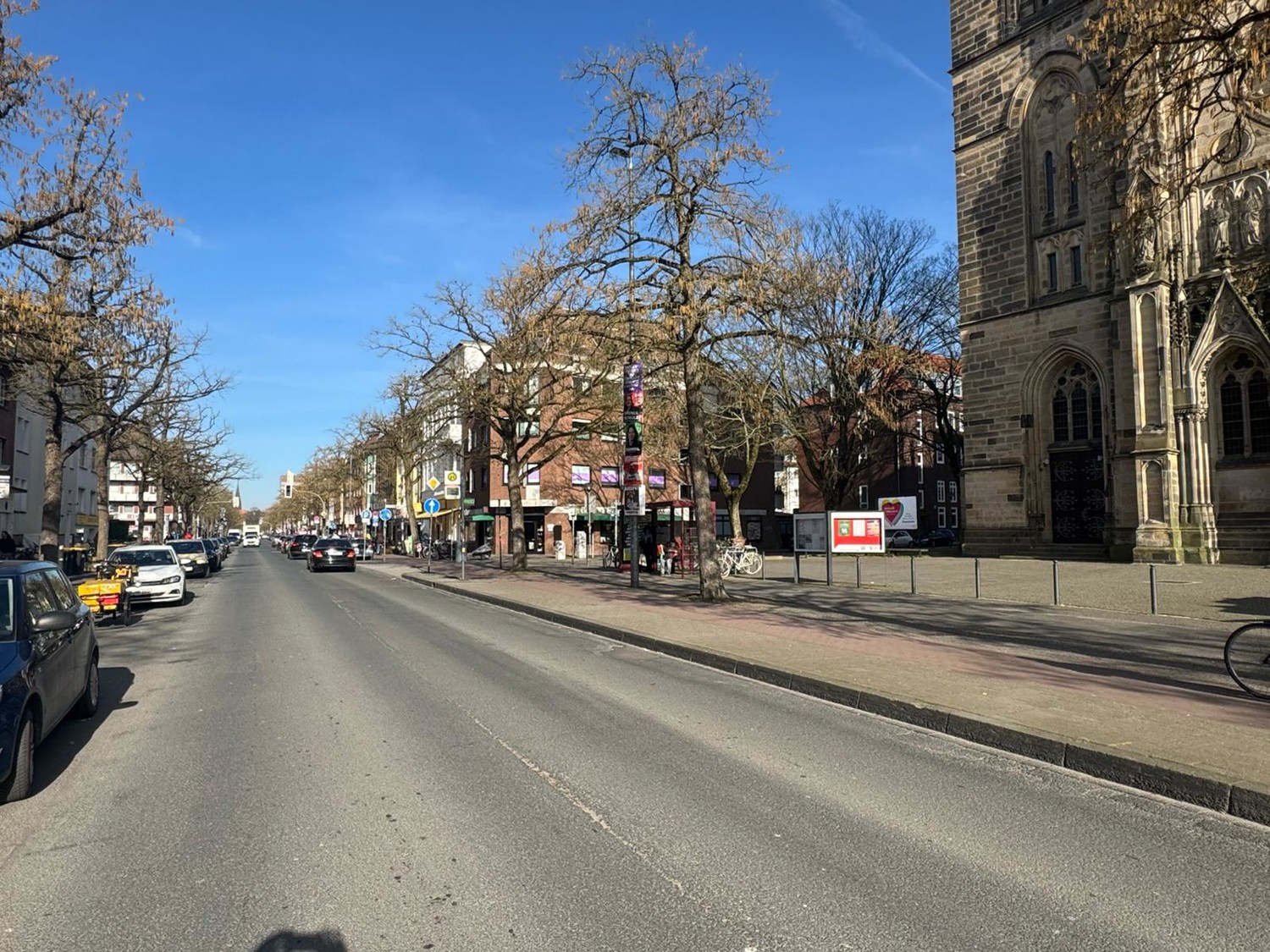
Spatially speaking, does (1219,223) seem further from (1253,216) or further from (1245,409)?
(1245,409)

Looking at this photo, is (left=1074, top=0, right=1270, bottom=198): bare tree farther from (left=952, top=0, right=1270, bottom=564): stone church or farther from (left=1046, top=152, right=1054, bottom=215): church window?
(left=1046, top=152, right=1054, bottom=215): church window

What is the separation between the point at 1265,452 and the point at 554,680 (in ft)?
86.6

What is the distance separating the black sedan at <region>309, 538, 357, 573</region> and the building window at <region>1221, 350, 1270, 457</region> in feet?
114

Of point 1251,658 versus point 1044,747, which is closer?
point 1044,747

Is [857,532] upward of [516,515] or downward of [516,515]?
downward

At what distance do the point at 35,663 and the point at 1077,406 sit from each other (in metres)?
33.7

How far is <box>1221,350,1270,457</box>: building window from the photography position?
88.2ft

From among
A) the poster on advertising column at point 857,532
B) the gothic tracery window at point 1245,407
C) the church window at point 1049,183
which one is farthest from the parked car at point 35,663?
the church window at point 1049,183

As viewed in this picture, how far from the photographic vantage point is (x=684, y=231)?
1745cm

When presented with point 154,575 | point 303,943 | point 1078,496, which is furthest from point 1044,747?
point 1078,496

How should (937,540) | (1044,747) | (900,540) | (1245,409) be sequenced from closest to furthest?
(1044,747) < (1245,409) < (900,540) < (937,540)

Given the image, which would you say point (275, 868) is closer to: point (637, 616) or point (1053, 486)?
point (637, 616)

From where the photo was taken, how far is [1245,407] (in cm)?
2727

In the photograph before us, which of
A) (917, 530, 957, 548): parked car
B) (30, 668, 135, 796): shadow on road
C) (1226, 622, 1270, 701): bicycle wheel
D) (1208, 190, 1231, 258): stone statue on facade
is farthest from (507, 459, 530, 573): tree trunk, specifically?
(917, 530, 957, 548): parked car
